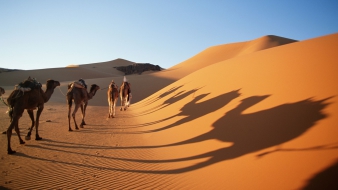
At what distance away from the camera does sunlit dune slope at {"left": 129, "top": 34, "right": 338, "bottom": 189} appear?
3441mm

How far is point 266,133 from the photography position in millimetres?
4668

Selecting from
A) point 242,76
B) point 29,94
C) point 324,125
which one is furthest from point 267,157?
point 29,94

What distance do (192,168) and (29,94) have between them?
5880mm

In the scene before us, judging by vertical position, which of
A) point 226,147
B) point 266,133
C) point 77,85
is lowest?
point 226,147

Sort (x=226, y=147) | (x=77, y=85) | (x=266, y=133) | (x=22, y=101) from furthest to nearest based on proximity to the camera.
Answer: (x=77, y=85)
(x=22, y=101)
(x=226, y=147)
(x=266, y=133)

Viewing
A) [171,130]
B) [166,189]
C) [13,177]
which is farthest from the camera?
[171,130]

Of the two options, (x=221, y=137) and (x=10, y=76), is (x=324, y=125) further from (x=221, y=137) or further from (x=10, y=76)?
(x=10, y=76)

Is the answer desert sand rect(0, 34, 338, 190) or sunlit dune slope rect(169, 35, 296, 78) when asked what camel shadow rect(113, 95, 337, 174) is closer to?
desert sand rect(0, 34, 338, 190)

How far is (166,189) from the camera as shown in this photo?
3727 mm

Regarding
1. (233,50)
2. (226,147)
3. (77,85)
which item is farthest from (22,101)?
(233,50)

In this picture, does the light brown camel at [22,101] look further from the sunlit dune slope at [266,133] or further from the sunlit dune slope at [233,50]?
the sunlit dune slope at [233,50]

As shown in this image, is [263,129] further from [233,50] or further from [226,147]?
[233,50]

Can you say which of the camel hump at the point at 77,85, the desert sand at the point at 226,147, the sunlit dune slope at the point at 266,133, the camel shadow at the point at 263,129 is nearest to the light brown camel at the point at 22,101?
the desert sand at the point at 226,147

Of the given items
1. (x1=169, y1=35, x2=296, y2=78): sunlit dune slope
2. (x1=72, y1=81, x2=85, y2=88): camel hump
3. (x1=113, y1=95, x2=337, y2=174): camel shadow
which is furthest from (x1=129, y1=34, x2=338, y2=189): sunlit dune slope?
(x1=169, y1=35, x2=296, y2=78): sunlit dune slope
